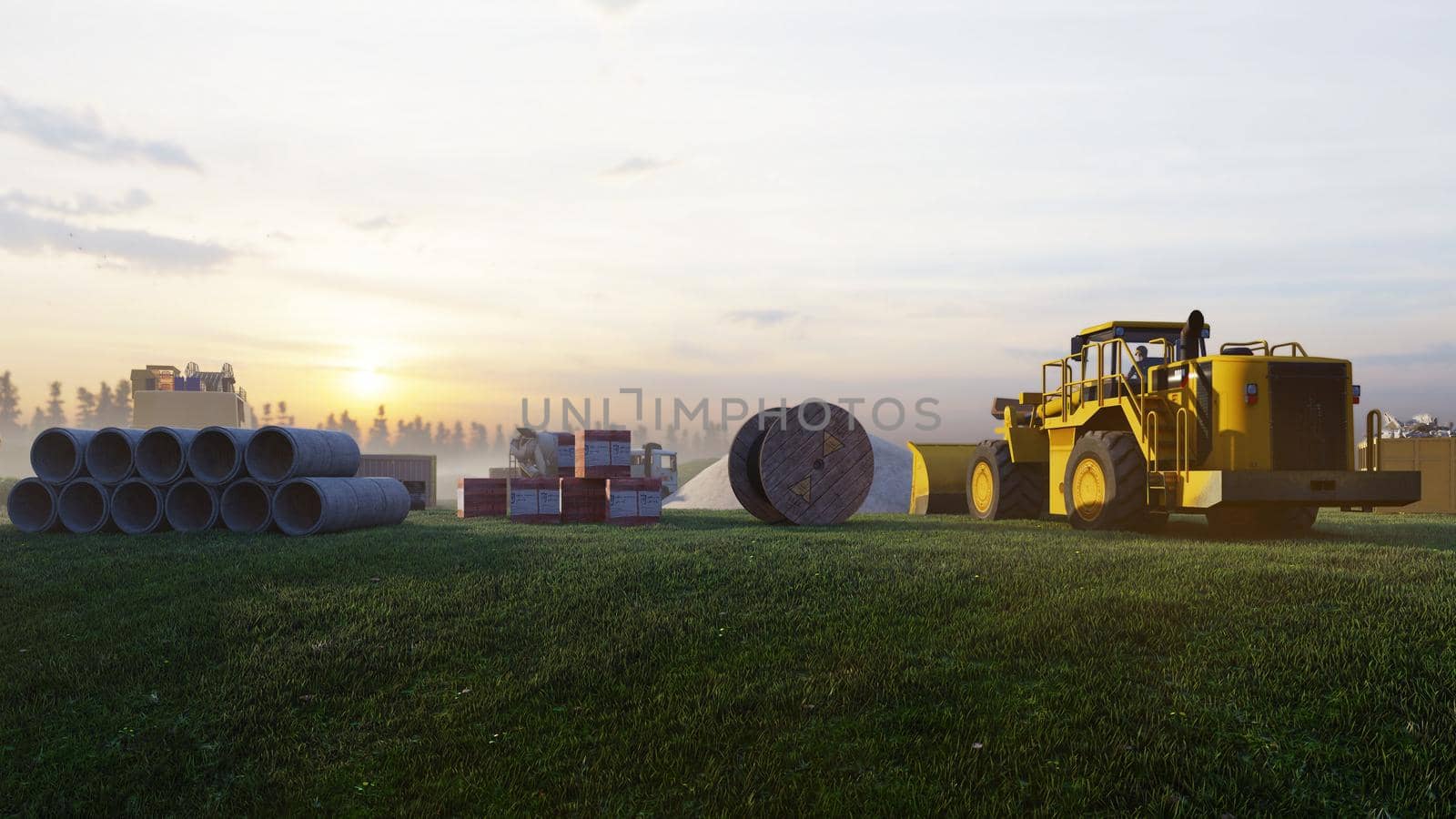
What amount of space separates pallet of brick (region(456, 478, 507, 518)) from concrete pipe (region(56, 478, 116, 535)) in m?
5.76

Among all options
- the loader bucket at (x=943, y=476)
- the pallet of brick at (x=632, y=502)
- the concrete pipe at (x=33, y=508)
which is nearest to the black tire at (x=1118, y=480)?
the loader bucket at (x=943, y=476)

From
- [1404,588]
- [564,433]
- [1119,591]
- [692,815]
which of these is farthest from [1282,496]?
[564,433]

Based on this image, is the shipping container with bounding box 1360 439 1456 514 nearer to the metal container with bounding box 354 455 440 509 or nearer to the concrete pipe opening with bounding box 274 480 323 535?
the concrete pipe opening with bounding box 274 480 323 535

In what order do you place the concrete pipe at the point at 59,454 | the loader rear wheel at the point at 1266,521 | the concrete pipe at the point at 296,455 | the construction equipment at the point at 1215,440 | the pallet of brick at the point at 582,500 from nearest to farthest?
the construction equipment at the point at 1215,440, the loader rear wheel at the point at 1266,521, the concrete pipe at the point at 296,455, the concrete pipe at the point at 59,454, the pallet of brick at the point at 582,500

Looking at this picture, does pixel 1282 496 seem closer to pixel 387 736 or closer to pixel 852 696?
pixel 852 696

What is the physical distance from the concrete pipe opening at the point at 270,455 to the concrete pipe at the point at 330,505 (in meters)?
0.35

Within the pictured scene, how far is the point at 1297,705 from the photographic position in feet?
18.0

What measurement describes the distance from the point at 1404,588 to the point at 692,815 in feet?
18.6

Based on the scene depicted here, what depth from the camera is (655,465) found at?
1610 inches

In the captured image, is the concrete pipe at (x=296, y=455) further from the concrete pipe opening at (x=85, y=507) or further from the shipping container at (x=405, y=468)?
the shipping container at (x=405, y=468)

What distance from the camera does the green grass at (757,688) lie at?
200 inches

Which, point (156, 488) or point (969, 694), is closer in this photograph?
point (969, 694)

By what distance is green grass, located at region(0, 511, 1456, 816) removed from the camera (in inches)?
200

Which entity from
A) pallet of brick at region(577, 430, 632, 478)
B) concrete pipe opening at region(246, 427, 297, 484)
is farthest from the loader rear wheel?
concrete pipe opening at region(246, 427, 297, 484)
